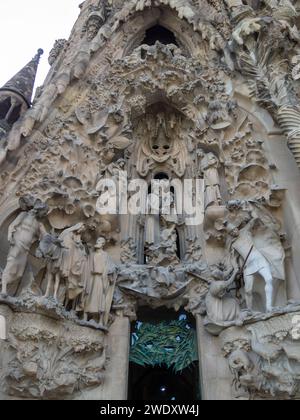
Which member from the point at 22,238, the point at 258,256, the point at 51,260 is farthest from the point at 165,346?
the point at 22,238

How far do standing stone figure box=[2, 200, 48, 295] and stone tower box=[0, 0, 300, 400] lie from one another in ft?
0.06

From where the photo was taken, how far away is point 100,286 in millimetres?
6020

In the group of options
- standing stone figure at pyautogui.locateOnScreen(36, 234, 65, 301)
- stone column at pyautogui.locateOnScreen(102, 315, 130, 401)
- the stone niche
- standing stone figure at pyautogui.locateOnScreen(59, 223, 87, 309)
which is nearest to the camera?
the stone niche

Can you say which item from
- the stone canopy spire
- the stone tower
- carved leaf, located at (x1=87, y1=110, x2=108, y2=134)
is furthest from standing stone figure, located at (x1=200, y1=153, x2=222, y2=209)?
the stone canopy spire

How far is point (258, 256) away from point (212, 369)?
1668mm

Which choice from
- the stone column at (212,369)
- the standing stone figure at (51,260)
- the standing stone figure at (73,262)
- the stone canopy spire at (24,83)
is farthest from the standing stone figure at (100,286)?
the stone canopy spire at (24,83)

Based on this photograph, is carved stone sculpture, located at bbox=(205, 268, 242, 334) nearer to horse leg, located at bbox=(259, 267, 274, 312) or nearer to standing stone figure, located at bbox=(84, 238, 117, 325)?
horse leg, located at bbox=(259, 267, 274, 312)

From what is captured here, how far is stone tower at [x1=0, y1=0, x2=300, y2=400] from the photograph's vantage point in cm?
510

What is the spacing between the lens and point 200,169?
760cm

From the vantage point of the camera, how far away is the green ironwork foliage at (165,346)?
6.02m

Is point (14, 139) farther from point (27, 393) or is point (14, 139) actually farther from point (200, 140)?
point (27, 393)

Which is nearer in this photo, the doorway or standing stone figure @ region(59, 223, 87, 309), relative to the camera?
standing stone figure @ region(59, 223, 87, 309)

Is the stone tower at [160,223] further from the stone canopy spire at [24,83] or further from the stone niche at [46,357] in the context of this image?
the stone canopy spire at [24,83]

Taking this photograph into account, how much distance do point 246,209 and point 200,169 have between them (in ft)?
6.13
